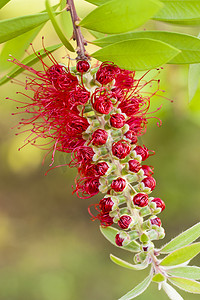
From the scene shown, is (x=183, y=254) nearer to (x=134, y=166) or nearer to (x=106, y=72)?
(x=134, y=166)

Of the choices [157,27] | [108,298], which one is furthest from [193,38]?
[108,298]

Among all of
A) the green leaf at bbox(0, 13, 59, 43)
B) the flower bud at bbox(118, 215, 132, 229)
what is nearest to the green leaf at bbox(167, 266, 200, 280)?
the flower bud at bbox(118, 215, 132, 229)

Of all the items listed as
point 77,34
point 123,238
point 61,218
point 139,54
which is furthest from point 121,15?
point 61,218

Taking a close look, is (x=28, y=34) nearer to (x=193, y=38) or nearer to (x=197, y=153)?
(x=193, y=38)

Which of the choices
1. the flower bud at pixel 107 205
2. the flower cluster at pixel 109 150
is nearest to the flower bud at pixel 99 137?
the flower cluster at pixel 109 150

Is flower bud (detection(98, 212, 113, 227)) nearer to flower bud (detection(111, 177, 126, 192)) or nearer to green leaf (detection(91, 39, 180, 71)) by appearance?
flower bud (detection(111, 177, 126, 192))

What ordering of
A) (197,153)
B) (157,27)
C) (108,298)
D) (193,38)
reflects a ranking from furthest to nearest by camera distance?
1. (108,298)
2. (197,153)
3. (157,27)
4. (193,38)

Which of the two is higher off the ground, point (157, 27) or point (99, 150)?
point (157, 27)
